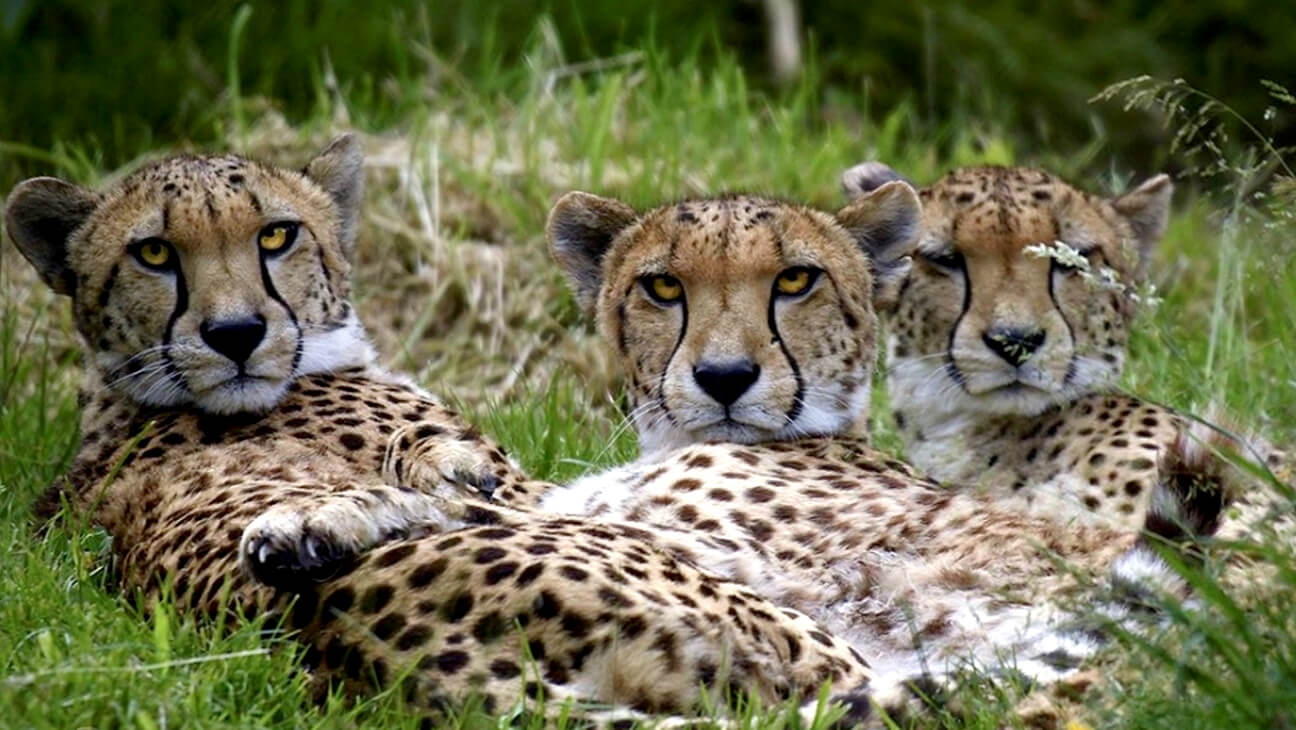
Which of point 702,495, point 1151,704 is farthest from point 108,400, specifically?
point 1151,704

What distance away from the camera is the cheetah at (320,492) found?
3.55 meters

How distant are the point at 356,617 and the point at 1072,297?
234 cm

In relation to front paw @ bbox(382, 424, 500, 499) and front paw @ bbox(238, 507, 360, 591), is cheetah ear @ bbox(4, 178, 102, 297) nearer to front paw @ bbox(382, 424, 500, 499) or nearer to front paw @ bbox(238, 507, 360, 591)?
front paw @ bbox(382, 424, 500, 499)

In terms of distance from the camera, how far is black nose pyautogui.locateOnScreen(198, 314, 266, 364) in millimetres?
4695

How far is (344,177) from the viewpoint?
211 inches

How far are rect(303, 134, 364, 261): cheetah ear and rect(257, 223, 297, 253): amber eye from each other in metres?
0.31

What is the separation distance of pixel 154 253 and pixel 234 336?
10.9 inches

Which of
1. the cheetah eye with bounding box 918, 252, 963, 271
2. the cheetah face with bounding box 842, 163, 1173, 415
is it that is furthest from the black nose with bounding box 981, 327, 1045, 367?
the cheetah eye with bounding box 918, 252, 963, 271

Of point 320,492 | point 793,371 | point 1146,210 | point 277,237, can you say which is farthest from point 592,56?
point 320,492

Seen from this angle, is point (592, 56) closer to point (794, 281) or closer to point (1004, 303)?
point (1004, 303)

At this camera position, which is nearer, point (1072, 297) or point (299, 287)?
point (299, 287)

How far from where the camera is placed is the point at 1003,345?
527cm

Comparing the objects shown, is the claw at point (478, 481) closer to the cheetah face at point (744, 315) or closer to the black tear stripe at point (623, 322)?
the cheetah face at point (744, 315)

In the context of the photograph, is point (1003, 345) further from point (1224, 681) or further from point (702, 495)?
point (1224, 681)
